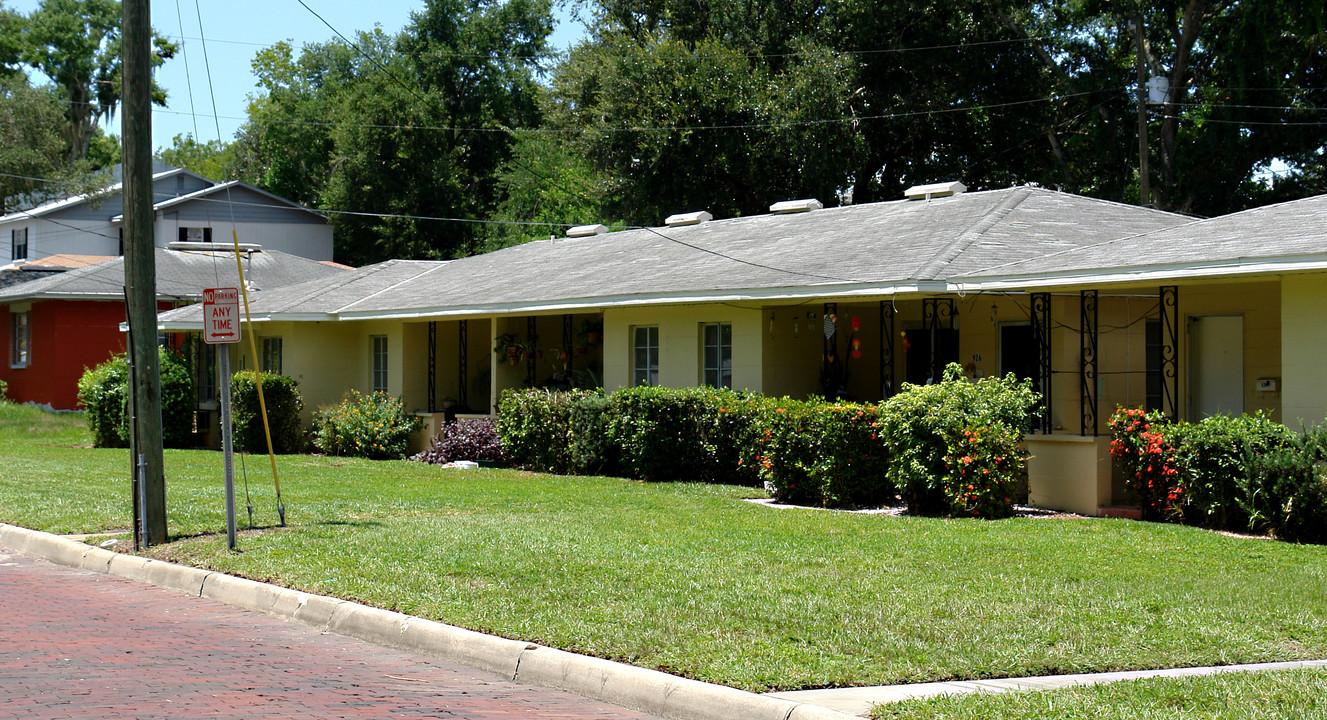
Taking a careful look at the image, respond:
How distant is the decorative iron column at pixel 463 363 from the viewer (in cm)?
2577

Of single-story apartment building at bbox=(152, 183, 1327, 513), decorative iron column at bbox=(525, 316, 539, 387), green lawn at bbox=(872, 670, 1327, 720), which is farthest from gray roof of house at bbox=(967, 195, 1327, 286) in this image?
decorative iron column at bbox=(525, 316, 539, 387)

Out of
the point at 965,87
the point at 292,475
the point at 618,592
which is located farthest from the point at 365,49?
the point at 618,592

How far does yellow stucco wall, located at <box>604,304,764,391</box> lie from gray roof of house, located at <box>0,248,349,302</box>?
14821 mm

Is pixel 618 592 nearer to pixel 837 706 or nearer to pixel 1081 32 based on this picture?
pixel 837 706

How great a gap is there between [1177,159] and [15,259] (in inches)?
1690

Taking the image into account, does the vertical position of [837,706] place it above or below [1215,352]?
below

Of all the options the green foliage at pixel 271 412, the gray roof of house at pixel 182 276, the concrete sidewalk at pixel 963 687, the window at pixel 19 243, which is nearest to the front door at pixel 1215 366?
the concrete sidewalk at pixel 963 687

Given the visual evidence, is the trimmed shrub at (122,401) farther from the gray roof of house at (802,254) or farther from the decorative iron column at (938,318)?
the decorative iron column at (938,318)

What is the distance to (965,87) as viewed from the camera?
117 feet

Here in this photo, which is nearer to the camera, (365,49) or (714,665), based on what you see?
(714,665)

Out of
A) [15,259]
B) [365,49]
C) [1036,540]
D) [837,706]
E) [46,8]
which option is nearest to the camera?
[837,706]

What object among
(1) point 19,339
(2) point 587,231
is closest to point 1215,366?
(2) point 587,231

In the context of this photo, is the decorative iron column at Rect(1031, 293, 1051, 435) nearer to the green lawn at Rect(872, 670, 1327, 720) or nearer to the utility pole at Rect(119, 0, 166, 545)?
the green lawn at Rect(872, 670, 1327, 720)

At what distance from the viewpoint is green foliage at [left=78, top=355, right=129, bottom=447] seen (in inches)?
1054
